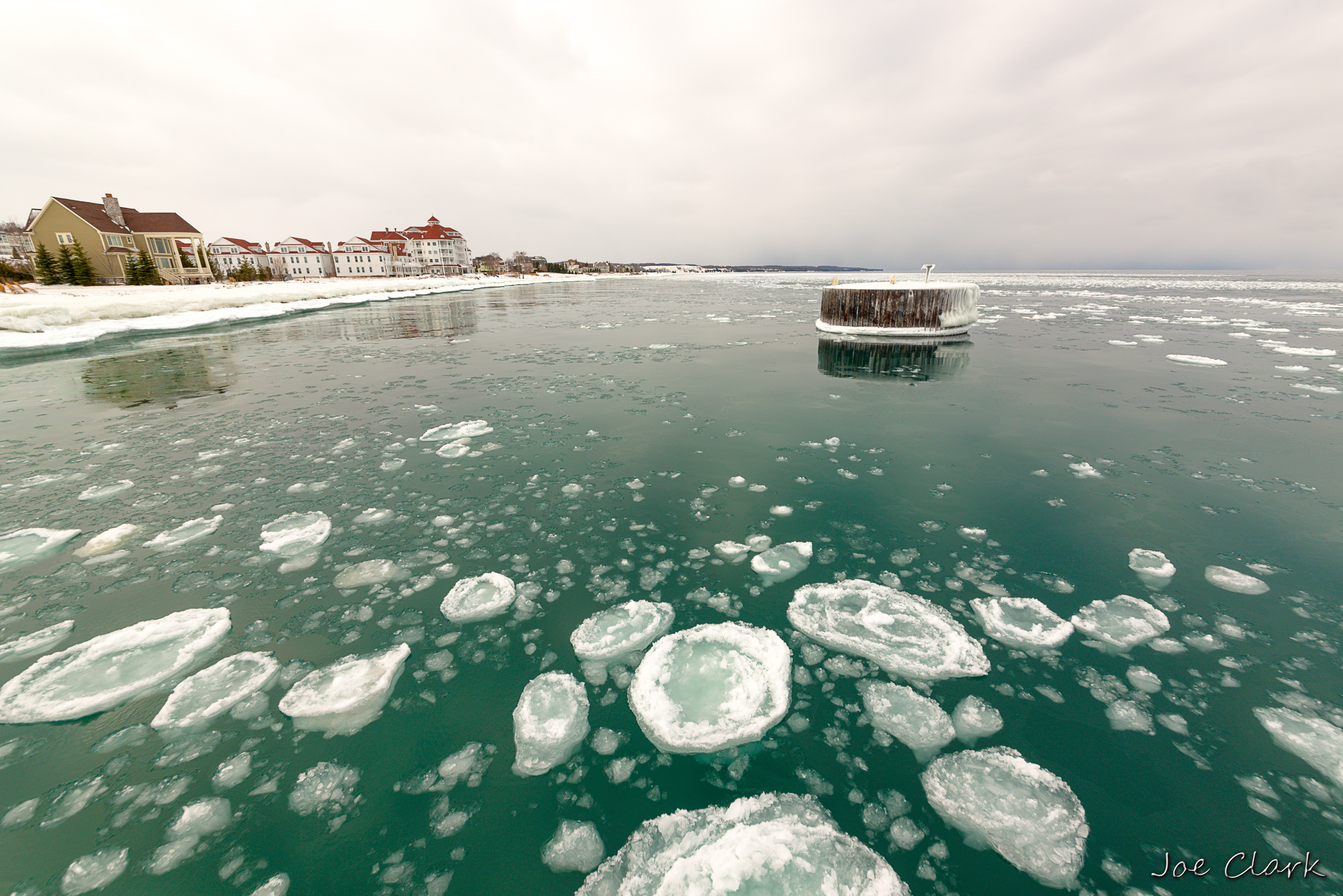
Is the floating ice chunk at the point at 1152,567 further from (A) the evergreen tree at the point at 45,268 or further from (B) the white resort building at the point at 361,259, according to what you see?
(B) the white resort building at the point at 361,259

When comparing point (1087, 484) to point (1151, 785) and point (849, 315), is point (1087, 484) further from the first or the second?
point (849, 315)

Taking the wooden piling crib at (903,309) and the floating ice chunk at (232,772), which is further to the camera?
Answer: the wooden piling crib at (903,309)

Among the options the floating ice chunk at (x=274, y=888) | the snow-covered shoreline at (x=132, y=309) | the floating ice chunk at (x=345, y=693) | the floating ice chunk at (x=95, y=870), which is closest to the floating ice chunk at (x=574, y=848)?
the floating ice chunk at (x=274, y=888)

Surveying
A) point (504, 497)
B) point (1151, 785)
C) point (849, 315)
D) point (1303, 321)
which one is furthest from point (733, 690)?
point (1303, 321)

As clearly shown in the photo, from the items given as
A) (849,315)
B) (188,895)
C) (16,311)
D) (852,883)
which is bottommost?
(852,883)

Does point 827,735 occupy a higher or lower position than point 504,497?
lower

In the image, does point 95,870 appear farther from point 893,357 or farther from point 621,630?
point 893,357

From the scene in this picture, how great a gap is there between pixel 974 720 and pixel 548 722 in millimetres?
2487

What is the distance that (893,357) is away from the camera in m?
13.1

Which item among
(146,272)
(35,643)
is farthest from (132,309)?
(146,272)

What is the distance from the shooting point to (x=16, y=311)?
1919 centimetres

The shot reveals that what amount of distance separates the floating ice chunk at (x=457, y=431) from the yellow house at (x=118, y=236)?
203 ft

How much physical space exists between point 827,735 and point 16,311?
3336 cm

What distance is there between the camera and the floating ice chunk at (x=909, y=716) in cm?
258
